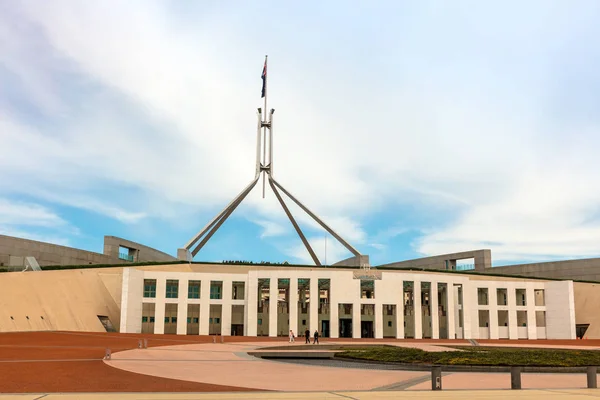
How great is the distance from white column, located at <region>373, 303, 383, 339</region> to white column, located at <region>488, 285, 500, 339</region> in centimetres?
1269

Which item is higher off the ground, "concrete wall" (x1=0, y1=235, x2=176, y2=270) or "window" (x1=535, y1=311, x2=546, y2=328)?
"concrete wall" (x1=0, y1=235, x2=176, y2=270)

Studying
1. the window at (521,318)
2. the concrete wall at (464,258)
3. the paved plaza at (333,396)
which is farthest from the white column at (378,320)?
the paved plaza at (333,396)

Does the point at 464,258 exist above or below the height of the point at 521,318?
above

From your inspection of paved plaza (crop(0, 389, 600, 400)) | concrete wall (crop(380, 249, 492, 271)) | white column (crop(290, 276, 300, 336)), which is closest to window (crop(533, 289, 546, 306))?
concrete wall (crop(380, 249, 492, 271))

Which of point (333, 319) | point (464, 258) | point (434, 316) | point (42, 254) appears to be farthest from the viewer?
point (464, 258)

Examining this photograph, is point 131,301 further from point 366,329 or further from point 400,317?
point 400,317

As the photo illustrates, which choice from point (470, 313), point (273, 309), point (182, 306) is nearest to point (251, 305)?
point (273, 309)

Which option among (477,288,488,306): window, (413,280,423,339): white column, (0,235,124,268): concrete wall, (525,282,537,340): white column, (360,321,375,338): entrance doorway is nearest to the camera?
(413,280,423,339): white column

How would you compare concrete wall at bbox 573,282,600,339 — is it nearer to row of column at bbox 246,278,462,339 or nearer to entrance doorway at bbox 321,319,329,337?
row of column at bbox 246,278,462,339

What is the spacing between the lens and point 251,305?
52156 millimetres

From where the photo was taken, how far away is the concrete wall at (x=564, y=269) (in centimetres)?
7362

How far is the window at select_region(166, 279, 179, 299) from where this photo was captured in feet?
181

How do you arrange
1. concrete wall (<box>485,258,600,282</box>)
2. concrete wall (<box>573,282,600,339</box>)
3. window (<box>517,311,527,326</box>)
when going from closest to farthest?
window (<box>517,311,527,326</box>), concrete wall (<box>573,282,600,339</box>), concrete wall (<box>485,258,600,282</box>)

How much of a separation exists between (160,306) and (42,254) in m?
22.3
